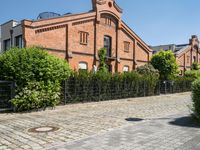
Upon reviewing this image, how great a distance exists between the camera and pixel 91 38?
28.5 meters

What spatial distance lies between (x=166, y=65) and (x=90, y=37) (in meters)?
9.69

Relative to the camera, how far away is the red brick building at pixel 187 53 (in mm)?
45250

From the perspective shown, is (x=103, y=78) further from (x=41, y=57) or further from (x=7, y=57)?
(x=7, y=57)

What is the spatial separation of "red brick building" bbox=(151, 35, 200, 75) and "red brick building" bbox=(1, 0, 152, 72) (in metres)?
11.4

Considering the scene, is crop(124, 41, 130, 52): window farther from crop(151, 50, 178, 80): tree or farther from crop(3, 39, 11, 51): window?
crop(3, 39, 11, 51): window

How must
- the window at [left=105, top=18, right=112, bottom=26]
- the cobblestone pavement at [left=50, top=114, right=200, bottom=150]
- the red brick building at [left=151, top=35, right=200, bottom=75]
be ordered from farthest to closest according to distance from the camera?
the red brick building at [left=151, top=35, right=200, bottom=75]
the window at [left=105, top=18, right=112, bottom=26]
the cobblestone pavement at [left=50, top=114, right=200, bottom=150]

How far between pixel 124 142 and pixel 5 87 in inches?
308

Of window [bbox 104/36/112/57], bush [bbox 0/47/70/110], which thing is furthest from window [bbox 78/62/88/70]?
bush [bbox 0/47/70/110]

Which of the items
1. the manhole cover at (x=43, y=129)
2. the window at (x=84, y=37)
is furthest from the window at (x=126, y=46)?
the manhole cover at (x=43, y=129)

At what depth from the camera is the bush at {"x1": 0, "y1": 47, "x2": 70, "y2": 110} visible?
12766mm

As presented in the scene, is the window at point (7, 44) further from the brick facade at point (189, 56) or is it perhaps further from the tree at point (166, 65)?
the brick facade at point (189, 56)

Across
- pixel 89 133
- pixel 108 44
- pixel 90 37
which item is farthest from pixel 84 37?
pixel 89 133

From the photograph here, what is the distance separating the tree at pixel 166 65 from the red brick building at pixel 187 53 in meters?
13.2

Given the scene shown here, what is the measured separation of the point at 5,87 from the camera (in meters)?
12.7
